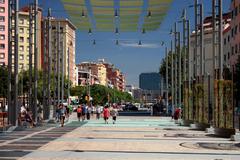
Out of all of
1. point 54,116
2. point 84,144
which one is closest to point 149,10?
point 84,144

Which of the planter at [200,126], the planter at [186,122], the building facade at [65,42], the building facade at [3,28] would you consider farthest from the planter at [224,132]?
the building facade at [3,28]

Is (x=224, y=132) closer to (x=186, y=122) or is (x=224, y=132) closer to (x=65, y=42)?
(x=186, y=122)

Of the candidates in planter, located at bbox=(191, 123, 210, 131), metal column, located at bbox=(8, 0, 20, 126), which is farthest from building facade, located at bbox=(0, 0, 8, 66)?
metal column, located at bbox=(8, 0, 20, 126)

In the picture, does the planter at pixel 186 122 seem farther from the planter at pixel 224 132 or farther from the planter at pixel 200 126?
the planter at pixel 224 132

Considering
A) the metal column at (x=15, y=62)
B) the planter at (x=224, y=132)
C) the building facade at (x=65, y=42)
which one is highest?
the building facade at (x=65, y=42)

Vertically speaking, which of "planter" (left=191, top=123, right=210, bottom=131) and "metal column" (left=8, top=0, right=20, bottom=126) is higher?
"metal column" (left=8, top=0, right=20, bottom=126)

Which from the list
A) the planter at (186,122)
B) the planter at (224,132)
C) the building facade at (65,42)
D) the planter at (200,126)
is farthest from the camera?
the building facade at (65,42)

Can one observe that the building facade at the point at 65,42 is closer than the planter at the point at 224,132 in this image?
No

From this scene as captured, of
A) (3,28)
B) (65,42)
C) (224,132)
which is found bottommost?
(224,132)

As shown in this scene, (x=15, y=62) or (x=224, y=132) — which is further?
(x=15, y=62)

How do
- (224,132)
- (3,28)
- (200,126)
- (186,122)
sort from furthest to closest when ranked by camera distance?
(3,28)
(186,122)
(200,126)
(224,132)

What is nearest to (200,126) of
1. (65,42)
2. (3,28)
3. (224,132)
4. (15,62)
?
(224,132)

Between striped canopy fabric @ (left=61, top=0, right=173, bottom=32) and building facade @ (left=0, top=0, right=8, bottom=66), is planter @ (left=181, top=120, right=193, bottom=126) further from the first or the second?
building facade @ (left=0, top=0, right=8, bottom=66)

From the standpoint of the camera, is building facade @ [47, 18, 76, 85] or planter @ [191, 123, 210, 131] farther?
building facade @ [47, 18, 76, 85]
